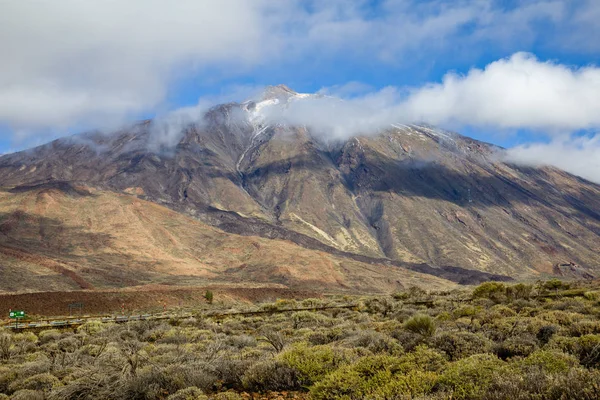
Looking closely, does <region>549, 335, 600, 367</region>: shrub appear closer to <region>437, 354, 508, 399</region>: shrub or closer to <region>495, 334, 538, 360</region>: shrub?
<region>495, 334, 538, 360</region>: shrub

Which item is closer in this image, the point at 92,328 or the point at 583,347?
the point at 583,347

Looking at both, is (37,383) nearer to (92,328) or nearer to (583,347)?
(92,328)

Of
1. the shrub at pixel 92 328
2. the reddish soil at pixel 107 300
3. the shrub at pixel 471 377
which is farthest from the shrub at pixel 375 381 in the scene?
the reddish soil at pixel 107 300

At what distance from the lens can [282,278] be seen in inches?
3831

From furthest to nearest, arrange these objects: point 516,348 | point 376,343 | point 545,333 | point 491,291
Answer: point 491,291 < point 545,333 < point 376,343 < point 516,348

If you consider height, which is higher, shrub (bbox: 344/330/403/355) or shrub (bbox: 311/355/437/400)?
shrub (bbox: 311/355/437/400)

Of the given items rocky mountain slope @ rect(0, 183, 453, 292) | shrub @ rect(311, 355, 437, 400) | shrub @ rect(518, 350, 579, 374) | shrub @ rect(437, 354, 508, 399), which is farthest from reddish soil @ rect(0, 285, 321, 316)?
shrub @ rect(518, 350, 579, 374)

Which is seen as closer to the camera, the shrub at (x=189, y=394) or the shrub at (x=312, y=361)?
the shrub at (x=189, y=394)

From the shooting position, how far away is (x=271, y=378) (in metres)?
9.07

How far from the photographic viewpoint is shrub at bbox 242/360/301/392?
8945mm

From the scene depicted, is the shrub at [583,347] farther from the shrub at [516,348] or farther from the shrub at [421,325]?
the shrub at [421,325]

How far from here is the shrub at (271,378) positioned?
8.95m

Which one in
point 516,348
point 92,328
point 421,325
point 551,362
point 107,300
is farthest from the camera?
point 107,300

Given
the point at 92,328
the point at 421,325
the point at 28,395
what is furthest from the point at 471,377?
the point at 92,328
